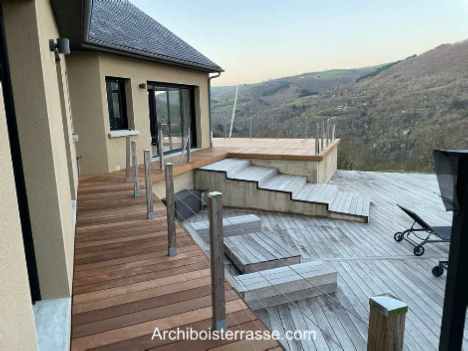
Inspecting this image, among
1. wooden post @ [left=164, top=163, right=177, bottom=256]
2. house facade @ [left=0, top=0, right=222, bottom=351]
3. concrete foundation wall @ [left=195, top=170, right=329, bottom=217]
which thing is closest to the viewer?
house facade @ [left=0, top=0, right=222, bottom=351]

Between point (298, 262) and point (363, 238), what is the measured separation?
1837 millimetres

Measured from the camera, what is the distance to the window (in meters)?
7.14

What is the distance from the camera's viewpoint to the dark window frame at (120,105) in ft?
23.3

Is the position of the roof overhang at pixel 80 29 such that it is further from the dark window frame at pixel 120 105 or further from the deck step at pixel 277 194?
the deck step at pixel 277 194

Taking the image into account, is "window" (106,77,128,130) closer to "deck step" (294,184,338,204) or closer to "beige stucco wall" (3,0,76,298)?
"deck step" (294,184,338,204)

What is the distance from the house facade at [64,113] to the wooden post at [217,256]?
888 mm

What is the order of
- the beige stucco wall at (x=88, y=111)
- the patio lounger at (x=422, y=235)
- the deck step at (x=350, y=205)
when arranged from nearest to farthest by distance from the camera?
1. the patio lounger at (x=422, y=235)
2. the beige stucco wall at (x=88, y=111)
3. the deck step at (x=350, y=205)

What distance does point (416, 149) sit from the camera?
16.6 meters

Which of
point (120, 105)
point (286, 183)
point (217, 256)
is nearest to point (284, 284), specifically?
point (217, 256)

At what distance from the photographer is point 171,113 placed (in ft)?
30.4

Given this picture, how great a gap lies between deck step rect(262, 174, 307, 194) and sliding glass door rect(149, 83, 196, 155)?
2466mm

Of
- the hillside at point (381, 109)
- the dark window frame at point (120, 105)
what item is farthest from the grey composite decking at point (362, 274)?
the hillside at point (381, 109)

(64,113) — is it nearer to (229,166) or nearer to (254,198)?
(254,198)

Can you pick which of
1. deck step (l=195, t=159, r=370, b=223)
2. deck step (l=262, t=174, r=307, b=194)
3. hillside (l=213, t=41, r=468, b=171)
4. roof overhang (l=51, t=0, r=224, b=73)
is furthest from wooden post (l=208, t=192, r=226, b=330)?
hillside (l=213, t=41, r=468, b=171)
